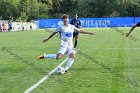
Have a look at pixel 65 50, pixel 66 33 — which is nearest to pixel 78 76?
pixel 65 50

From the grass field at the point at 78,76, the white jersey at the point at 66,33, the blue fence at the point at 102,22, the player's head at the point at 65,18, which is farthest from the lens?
the blue fence at the point at 102,22

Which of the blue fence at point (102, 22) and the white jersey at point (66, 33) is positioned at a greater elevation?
the white jersey at point (66, 33)

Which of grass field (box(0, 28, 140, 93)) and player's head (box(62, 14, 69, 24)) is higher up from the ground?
player's head (box(62, 14, 69, 24))

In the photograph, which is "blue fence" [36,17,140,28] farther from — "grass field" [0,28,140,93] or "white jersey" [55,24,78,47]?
"white jersey" [55,24,78,47]

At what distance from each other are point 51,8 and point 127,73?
10156 centimetres

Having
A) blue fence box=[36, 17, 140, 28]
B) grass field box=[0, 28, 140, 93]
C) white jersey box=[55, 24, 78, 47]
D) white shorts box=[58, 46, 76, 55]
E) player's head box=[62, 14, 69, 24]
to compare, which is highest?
player's head box=[62, 14, 69, 24]

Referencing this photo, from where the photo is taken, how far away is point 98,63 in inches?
651

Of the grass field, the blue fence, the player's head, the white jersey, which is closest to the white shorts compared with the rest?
the white jersey

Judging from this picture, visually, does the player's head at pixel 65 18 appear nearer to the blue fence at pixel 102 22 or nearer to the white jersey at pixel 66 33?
the white jersey at pixel 66 33

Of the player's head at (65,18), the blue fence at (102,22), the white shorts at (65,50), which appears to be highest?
the player's head at (65,18)

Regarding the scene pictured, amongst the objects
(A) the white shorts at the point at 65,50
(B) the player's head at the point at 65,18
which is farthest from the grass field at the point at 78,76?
(B) the player's head at the point at 65,18

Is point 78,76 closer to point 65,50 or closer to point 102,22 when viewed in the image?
point 65,50

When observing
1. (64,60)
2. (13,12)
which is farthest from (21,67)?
(13,12)

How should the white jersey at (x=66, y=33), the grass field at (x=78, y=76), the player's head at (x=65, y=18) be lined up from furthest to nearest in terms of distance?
the white jersey at (x=66, y=33) → the player's head at (x=65, y=18) → the grass field at (x=78, y=76)
